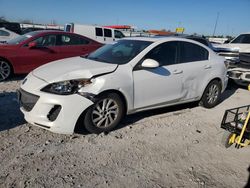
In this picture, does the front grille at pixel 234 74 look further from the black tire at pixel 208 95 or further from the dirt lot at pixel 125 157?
the dirt lot at pixel 125 157

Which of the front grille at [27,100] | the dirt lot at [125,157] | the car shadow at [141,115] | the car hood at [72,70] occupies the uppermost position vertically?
the car hood at [72,70]

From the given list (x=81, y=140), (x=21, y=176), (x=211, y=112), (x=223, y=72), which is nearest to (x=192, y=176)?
(x=81, y=140)

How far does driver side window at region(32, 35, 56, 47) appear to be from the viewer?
786 cm

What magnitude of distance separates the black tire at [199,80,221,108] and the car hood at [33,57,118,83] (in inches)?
97.3

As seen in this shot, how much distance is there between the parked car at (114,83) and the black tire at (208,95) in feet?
0.43

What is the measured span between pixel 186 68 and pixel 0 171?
3612 millimetres

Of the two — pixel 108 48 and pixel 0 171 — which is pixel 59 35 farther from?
pixel 0 171

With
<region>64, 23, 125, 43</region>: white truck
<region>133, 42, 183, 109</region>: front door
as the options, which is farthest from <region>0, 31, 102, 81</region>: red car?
<region>64, 23, 125, 43</region>: white truck

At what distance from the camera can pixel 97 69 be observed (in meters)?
4.05

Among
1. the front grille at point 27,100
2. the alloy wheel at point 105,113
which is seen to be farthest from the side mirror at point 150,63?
the front grille at point 27,100

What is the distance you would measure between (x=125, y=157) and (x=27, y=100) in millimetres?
1701

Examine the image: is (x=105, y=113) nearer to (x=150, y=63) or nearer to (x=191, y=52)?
(x=150, y=63)

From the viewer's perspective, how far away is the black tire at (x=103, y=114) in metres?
3.93

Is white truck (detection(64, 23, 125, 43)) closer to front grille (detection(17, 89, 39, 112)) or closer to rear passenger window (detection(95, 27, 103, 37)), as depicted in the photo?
rear passenger window (detection(95, 27, 103, 37))
